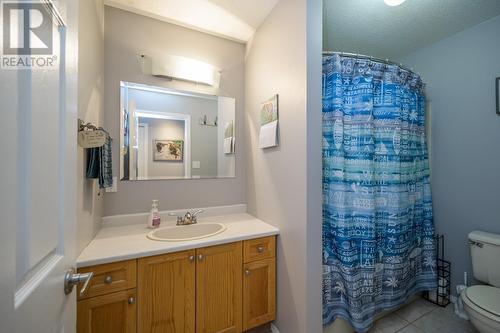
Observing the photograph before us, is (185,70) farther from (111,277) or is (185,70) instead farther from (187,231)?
(111,277)

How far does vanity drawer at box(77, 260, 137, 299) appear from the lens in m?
1.00

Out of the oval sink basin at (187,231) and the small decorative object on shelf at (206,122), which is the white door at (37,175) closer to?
the oval sink basin at (187,231)

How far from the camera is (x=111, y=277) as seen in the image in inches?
40.8

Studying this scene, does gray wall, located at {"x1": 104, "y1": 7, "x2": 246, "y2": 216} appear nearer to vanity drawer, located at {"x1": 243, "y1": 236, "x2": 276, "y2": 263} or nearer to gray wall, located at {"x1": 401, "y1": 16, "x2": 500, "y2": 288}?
vanity drawer, located at {"x1": 243, "y1": 236, "x2": 276, "y2": 263}

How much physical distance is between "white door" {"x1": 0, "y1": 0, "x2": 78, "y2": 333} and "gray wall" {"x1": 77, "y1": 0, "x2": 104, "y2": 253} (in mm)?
402

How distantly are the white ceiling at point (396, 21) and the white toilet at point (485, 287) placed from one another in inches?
70.7

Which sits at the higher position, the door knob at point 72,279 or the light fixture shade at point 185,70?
the light fixture shade at point 185,70

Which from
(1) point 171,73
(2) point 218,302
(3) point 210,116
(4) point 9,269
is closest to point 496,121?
(3) point 210,116

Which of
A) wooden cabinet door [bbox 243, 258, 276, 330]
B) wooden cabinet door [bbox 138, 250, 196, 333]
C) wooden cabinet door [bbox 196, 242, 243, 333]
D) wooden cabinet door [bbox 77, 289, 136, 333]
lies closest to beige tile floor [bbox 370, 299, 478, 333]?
wooden cabinet door [bbox 243, 258, 276, 330]

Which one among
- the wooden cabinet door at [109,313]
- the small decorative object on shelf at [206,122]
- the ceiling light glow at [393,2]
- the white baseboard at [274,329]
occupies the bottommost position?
the white baseboard at [274,329]

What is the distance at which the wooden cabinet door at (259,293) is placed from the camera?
1.36 m

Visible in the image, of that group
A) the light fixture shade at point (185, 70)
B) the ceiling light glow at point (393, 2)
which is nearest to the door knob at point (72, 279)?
the light fixture shade at point (185, 70)

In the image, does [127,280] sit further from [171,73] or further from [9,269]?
[171,73]

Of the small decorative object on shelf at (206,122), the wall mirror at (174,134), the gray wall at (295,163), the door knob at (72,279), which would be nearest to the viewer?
the door knob at (72,279)
